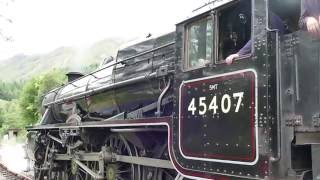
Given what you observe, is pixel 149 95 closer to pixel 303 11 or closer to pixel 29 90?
pixel 303 11

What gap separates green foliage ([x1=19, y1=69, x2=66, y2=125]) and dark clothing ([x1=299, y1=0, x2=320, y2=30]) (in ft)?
113

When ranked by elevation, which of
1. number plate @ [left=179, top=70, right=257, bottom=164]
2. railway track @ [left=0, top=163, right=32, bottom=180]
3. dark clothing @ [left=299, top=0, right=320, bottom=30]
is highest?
dark clothing @ [left=299, top=0, right=320, bottom=30]

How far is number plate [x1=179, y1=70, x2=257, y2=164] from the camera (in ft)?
13.4

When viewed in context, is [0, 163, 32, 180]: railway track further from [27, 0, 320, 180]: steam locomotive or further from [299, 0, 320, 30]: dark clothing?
[299, 0, 320, 30]: dark clothing

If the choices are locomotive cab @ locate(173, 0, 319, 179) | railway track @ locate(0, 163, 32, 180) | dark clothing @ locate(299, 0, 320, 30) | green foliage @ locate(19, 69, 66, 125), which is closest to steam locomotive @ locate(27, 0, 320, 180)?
locomotive cab @ locate(173, 0, 319, 179)

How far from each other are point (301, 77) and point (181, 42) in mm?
1692

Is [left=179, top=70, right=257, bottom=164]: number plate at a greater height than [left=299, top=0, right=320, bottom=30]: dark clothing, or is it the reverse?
[left=299, top=0, right=320, bottom=30]: dark clothing

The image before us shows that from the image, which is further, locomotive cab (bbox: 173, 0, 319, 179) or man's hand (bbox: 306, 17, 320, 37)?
locomotive cab (bbox: 173, 0, 319, 179)

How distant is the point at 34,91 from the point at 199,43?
121ft

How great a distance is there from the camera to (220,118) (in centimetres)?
444

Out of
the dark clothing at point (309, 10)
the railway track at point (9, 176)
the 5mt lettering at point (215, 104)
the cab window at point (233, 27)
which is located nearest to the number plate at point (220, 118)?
the 5mt lettering at point (215, 104)

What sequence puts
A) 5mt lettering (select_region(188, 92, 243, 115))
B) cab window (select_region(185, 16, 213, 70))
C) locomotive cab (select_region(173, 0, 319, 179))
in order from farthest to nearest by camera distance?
cab window (select_region(185, 16, 213, 70))
5mt lettering (select_region(188, 92, 243, 115))
locomotive cab (select_region(173, 0, 319, 179))

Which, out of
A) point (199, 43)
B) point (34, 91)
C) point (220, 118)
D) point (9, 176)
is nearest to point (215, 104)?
point (220, 118)

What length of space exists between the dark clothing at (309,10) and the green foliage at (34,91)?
1352 inches
